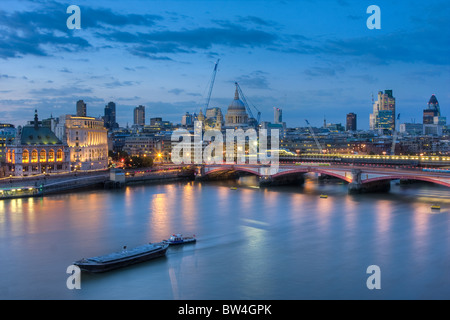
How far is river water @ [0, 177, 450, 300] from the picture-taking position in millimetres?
11469

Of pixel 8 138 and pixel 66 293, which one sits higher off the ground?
pixel 8 138

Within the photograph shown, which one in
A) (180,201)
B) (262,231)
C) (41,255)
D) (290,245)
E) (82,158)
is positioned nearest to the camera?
(41,255)

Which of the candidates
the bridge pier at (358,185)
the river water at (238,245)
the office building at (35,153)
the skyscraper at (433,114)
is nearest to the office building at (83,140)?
the office building at (35,153)

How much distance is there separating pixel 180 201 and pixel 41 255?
11.5 metres

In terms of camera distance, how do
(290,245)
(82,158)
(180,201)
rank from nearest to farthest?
1. (290,245)
2. (180,201)
3. (82,158)

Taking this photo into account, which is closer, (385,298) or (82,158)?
(385,298)

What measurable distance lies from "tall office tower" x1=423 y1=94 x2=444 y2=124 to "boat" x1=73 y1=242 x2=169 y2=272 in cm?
14016

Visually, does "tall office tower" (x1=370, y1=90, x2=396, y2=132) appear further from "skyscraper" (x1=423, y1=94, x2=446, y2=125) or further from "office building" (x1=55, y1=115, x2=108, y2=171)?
"office building" (x1=55, y1=115, x2=108, y2=171)

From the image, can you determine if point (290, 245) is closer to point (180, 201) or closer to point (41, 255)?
point (41, 255)

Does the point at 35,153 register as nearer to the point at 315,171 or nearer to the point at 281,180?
the point at 281,180

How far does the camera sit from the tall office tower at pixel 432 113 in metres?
142

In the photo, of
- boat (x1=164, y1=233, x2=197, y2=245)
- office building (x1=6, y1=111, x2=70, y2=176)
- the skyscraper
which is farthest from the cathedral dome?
the skyscraper

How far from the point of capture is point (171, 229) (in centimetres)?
1788

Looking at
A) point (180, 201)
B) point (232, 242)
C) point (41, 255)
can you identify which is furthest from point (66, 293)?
point (180, 201)
